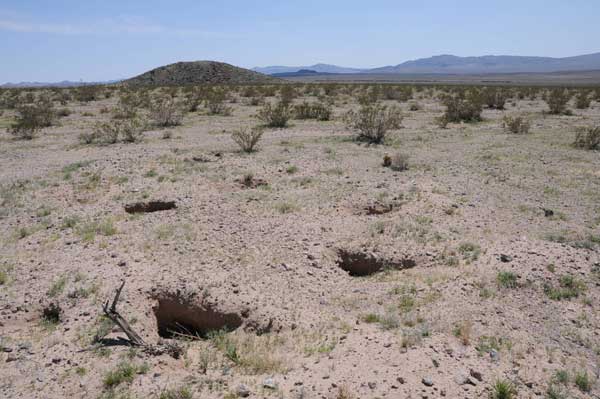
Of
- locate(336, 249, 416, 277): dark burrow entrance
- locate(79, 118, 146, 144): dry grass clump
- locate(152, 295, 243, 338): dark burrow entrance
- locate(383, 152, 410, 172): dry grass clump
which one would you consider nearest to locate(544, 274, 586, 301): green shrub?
locate(336, 249, 416, 277): dark burrow entrance

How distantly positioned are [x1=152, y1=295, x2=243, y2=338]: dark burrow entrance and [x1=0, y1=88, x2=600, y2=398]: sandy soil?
2cm

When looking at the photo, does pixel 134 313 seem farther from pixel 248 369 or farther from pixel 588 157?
pixel 588 157

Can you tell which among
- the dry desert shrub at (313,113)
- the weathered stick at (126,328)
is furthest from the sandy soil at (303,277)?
the dry desert shrub at (313,113)

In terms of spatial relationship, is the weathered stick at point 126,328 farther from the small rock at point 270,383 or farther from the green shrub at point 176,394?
the small rock at point 270,383

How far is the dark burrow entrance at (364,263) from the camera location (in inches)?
247

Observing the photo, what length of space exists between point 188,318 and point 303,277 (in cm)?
140

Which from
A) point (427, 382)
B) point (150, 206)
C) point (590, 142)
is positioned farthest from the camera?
point (590, 142)

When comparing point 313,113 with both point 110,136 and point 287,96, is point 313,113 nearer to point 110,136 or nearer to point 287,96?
point 110,136

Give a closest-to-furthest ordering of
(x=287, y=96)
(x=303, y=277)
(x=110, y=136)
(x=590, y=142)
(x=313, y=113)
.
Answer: (x=303, y=277), (x=590, y=142), (x=110, y=136), (x=313, y=113), (x=287, y=96)

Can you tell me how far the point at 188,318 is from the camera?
5.41 metres

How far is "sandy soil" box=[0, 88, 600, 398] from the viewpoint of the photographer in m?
4.15

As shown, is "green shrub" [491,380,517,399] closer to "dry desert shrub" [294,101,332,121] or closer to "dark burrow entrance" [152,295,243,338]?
"dark burrow entrance" [152,295,243,338]

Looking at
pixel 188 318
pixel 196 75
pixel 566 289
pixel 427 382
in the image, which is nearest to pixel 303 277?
pixel 188 318

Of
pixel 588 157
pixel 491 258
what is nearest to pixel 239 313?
pixel 491 258
